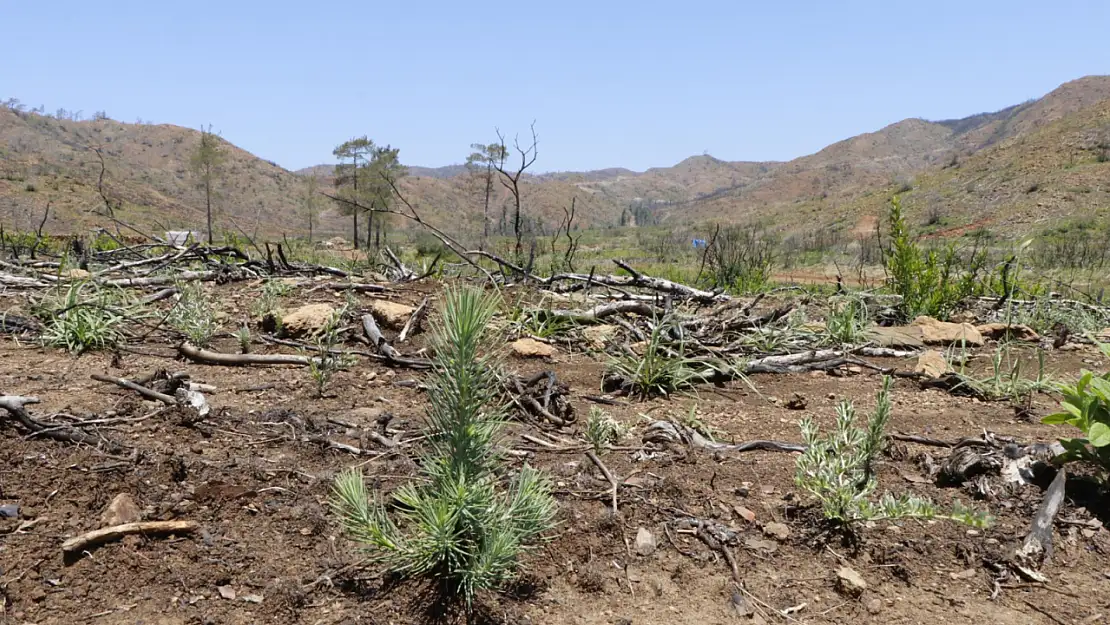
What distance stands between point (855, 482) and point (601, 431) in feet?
3.20

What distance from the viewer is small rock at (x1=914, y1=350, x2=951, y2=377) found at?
435 centimetres

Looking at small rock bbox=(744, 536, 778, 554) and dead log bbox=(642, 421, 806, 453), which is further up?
dead log bbox=(642, 421, 806, 453)

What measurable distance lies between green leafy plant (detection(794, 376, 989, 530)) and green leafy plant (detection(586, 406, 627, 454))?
0.77m

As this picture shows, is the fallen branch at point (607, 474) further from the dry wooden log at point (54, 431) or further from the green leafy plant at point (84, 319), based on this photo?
the green leafy plant at point (84, 319)

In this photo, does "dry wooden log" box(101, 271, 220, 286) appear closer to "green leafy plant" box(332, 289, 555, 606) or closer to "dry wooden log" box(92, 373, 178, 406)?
"dry wooden log" box(92, 373, 178, 406)

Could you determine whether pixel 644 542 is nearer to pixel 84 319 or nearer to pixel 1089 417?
pixel 1089 417

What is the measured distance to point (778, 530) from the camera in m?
2.30

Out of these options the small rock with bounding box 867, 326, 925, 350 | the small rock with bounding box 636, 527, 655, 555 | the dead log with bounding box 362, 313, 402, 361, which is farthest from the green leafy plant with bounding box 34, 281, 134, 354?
the small rock with bounding box 867, 326, 925, 350

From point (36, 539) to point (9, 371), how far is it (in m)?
2.34

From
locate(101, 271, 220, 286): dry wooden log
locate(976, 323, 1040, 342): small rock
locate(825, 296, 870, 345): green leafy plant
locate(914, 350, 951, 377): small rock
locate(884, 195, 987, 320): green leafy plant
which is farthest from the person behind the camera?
locate(884, 195, 987, 320): green leafy plant

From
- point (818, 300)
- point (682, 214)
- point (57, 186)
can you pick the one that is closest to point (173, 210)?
point (57, 186)

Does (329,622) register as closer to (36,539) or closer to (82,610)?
(82,610)

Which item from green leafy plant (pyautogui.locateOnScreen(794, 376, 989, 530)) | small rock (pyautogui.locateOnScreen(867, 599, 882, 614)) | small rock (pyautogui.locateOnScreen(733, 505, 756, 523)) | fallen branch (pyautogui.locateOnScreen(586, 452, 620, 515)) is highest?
green leafy plant (pyautogui.locateOnScreen(794, 376, 989, 530))

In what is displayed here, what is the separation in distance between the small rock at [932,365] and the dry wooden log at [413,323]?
329 centimetres
